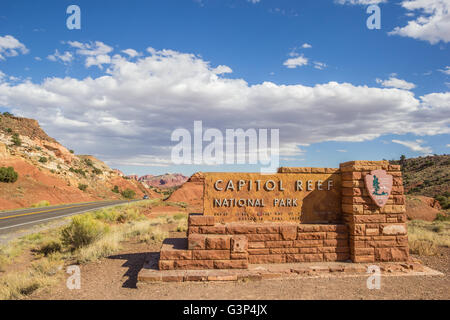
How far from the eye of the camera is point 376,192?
8.34 m

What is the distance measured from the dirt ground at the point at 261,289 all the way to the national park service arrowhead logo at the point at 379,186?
2.04 meters

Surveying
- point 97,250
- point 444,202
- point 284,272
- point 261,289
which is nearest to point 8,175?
point 97,250

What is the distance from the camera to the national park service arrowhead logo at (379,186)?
833 cm

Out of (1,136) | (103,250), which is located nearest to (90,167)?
(1,136)

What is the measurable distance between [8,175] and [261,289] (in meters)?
39.6

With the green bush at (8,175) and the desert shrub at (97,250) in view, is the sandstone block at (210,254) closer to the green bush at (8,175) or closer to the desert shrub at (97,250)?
the desert shrub at (97,250)

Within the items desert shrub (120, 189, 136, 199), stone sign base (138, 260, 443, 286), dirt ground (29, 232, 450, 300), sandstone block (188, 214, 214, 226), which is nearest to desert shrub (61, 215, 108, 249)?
dirt ground (29, 232, 450, 300)

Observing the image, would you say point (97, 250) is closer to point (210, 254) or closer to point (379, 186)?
point (210, 254)

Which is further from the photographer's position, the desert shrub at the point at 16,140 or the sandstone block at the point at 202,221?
the desert shrub at the point at 16,140

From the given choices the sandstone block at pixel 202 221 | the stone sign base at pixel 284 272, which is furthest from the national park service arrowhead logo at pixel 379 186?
the sandstone block at pixel 202 221
